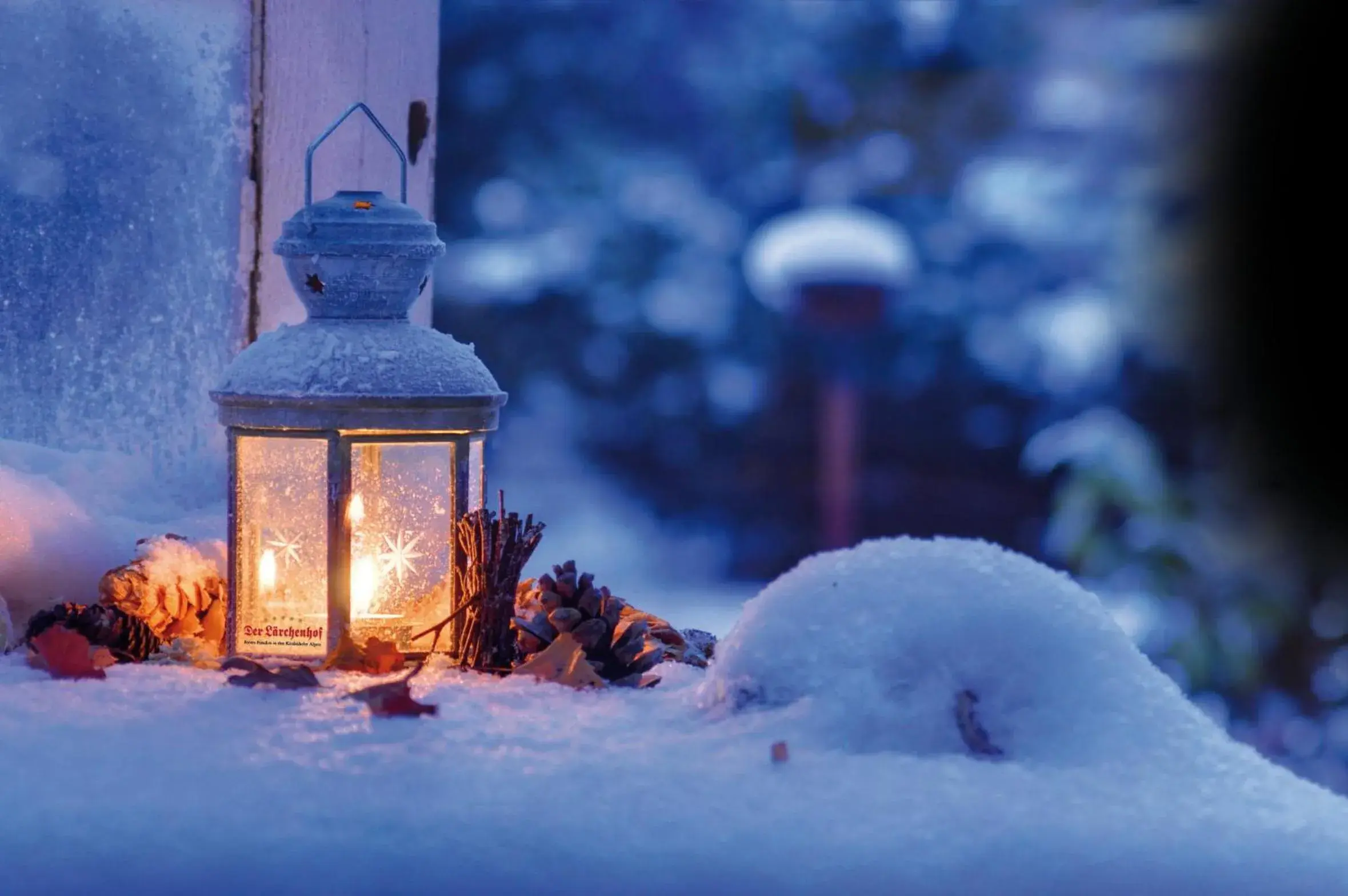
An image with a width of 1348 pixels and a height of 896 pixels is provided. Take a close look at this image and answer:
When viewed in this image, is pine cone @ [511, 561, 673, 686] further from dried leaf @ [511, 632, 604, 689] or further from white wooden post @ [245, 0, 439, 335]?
white wooden post @ [245, 0, 439, 335]

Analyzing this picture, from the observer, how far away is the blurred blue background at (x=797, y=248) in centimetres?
354

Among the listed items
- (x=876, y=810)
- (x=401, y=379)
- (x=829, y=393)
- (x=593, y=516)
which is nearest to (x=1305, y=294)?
(x=829, y=393)

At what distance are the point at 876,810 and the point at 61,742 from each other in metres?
0.48

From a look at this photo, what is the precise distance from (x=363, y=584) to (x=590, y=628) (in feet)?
0.61

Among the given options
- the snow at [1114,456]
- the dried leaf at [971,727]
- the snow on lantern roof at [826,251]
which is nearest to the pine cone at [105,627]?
the dried leaf at [971,727]

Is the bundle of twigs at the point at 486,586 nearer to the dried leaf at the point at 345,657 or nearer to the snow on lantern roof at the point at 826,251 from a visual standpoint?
the dried leaf at the point at 345,657

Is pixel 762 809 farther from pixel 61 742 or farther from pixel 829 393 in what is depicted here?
pixel 829 393

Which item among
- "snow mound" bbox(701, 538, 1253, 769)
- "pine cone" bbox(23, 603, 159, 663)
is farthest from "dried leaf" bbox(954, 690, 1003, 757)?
"pine cone" bbox(23, 603, 159, 663)

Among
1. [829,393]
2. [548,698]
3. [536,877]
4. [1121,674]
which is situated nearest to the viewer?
[536,877]

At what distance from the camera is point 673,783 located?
0.83 metres

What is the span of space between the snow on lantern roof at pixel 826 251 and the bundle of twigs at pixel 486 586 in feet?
8.62

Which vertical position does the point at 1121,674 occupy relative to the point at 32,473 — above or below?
below

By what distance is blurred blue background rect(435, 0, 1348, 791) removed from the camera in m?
3.54

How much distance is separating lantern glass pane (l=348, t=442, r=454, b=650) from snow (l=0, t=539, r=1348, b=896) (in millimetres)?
118
